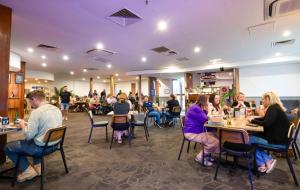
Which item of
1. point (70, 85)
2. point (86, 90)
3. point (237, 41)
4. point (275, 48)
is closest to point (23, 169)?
point (237, 41)

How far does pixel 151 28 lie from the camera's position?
441 centimetres

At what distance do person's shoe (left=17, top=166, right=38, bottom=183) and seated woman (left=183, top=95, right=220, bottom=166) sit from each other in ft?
8.56

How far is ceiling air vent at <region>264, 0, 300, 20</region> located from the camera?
315 centimetres

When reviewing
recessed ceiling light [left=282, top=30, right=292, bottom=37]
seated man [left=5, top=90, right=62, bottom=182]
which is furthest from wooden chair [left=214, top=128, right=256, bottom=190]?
recessed ceiling light [left=282, top=30, right=292, bottom=37]

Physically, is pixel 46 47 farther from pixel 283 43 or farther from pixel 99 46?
pixel 283 43

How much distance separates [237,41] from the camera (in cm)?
557

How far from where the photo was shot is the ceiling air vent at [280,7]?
3154 mm

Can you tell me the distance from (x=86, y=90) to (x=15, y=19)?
1647 centimetres

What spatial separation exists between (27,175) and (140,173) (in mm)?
1730

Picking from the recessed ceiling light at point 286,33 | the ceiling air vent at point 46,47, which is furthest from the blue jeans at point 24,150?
the recessed ceiling light at point 286,33

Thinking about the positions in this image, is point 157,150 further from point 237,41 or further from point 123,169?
point 237,41

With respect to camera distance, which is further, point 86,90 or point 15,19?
point 86,90

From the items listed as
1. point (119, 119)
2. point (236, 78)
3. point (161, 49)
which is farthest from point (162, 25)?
point (236, 78)

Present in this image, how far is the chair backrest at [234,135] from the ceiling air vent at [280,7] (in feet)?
8.45
